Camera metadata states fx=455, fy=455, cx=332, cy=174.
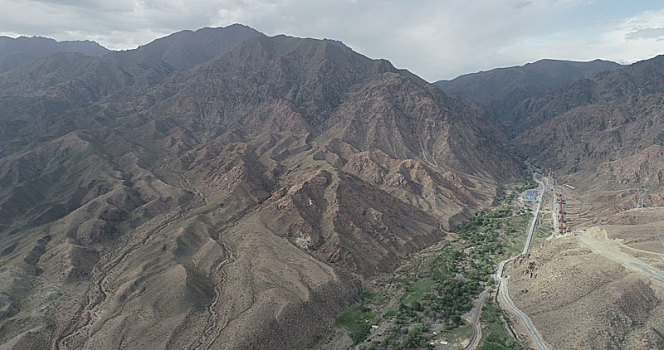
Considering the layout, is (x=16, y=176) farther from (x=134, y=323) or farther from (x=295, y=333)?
(x=295, y=333)

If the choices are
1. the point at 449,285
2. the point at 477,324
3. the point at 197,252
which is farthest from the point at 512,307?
the point at 197,252

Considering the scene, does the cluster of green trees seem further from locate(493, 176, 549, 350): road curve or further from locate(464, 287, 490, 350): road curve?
locate(493, 176, 549, 350): road curve

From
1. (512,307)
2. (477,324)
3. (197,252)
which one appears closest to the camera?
(477,324)

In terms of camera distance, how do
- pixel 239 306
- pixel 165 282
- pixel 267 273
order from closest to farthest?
1. pixel 239 306
2. pixel 165 282
3. pixel 267 273

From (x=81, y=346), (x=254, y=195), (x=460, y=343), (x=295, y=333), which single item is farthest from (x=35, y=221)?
(x=460, y=343)

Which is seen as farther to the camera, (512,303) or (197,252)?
(197,252)

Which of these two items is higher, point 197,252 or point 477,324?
point 197,252

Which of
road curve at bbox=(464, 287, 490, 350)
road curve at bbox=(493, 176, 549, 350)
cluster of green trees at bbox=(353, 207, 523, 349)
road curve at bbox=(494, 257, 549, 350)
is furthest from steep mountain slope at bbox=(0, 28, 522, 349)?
road curve at bbox=(494, 257, 549, 350)

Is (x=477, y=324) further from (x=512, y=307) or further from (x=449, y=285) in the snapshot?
(x=449, y=285)

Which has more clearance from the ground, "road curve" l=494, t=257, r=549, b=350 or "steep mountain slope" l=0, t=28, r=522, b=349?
"steep mountain slope" l=0, t=28, r=522, b=349

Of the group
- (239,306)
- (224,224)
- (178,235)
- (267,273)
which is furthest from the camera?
(224,224)

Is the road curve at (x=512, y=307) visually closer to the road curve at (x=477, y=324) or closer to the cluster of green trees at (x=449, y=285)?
the cluster of green trees at (x=449, y=285)
